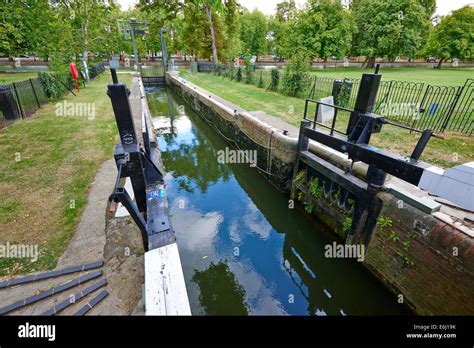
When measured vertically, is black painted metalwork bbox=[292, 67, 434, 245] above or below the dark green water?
above

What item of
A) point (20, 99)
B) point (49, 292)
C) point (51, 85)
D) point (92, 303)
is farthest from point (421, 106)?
point (51, 85)

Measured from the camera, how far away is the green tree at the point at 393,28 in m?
28.4

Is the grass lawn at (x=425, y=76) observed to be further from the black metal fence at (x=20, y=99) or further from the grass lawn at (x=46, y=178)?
the black metal fence at (x=20, y=99)

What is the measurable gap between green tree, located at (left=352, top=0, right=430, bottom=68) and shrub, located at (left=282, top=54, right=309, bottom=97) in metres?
23.6

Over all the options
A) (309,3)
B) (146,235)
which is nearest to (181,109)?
(146,235)

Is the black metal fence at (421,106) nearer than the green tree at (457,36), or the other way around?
the black metal fence at (421,106)

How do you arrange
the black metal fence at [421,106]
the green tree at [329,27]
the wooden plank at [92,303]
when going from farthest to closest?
the green tree at [329,27] → the black metal fence at [421,106] → the wooden plank at [92,303]

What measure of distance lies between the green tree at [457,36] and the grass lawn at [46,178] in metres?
48.5

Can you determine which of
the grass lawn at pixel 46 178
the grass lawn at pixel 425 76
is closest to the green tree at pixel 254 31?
the grass lawn at pixel 425 76

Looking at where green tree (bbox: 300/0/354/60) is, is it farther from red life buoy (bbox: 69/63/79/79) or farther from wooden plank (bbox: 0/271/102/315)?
wooden plank (bbox: 0/271/102/315)

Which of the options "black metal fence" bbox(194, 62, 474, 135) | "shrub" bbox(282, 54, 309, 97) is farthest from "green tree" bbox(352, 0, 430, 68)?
"black metal fence" bbox(194, 62, 474, 135)

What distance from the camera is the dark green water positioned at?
421cm

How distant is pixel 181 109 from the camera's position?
18.2 meters

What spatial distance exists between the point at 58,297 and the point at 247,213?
4.55 m
